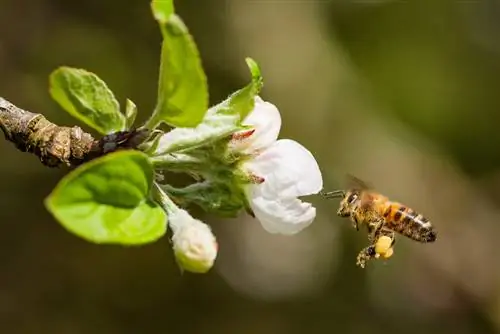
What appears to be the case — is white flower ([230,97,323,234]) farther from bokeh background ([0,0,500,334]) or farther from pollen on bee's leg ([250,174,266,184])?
bokeh background ([0,0,500,334])

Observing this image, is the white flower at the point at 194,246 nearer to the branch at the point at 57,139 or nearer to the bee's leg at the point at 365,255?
the branch at the point at 57,139

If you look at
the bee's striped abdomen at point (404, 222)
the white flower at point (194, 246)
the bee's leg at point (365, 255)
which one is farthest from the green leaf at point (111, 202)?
the bee's striped abdomen at point (404, 222)

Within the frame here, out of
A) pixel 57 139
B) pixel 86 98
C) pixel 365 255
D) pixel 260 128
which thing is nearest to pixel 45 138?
pixel 57 139

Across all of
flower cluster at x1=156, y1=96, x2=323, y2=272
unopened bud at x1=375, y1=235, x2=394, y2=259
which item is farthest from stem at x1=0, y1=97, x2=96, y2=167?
unopened bud at x1=375, y1=235, x2=394, y2=259

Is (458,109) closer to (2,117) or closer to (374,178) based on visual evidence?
(374,178)

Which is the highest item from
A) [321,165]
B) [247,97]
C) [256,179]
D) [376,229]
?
[247,97]

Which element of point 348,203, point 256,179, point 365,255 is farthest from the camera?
point 348,203

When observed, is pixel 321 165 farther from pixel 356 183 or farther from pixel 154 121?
pixel 154 121
